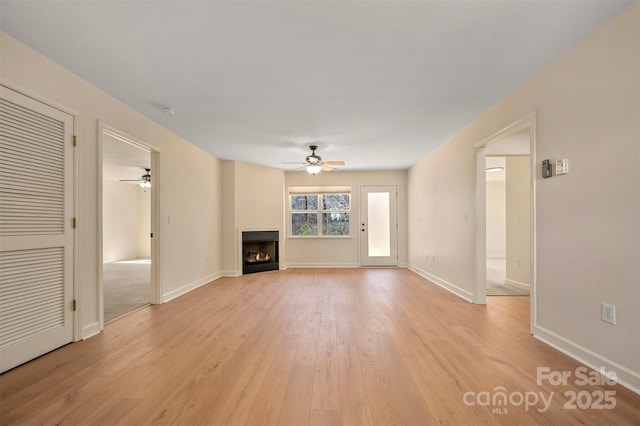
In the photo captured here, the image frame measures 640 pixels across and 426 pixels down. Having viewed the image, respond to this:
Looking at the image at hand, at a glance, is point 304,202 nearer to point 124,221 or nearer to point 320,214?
point 320,214

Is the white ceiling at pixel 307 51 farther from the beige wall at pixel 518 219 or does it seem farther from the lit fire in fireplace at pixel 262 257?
the lit fire in fireplace at pixel 262 257

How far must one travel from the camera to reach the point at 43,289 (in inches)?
97.0

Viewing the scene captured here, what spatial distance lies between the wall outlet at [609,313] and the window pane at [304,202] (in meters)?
5.94

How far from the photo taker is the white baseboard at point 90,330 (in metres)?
2.82

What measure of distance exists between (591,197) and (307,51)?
2388 millimetres

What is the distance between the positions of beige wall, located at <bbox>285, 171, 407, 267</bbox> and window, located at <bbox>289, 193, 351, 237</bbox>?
166 millimetres

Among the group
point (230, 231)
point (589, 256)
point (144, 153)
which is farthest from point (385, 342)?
point (144, 153)

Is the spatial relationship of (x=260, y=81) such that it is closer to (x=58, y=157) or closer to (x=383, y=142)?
(x=58, y=157)

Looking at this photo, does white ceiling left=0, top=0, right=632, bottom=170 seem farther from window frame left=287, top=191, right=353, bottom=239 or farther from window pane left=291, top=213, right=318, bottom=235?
window pane left=291, top=213, right=318, bottom=235

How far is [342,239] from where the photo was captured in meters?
7.49

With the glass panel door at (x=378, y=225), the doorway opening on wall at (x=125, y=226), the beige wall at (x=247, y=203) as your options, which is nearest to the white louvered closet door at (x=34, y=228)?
the doorway opening on wall at (x=125, y=226)

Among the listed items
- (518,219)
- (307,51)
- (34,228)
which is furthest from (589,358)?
(34,228)

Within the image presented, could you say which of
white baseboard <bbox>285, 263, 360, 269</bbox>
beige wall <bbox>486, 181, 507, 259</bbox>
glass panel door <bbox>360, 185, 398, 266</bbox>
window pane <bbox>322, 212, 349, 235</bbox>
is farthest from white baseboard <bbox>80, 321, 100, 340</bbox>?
beige wall <bbox>486, 181, 507, 259</bbox>

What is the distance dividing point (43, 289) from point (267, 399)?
2136 millimetres
